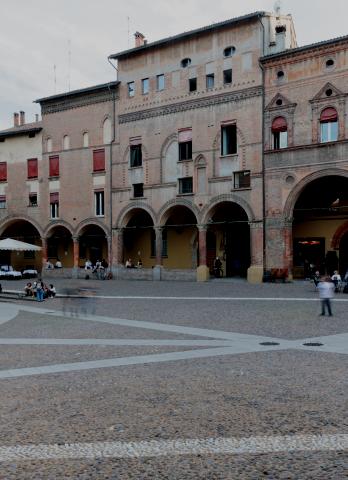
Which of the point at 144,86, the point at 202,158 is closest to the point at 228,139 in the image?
the point at 202,158

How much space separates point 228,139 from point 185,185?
419cm

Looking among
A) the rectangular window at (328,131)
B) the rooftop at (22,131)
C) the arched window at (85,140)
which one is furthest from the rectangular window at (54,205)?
the rectangular window at (328,131)

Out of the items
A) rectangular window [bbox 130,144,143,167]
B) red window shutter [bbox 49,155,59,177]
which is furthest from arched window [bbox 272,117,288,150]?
red window shutter [bbox 49,155,59,177]

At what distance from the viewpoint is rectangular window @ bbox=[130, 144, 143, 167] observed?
37812mm

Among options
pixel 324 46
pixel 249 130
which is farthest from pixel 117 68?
pixel 324 46

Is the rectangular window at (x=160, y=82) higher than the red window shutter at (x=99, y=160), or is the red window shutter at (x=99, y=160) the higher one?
Answer: the rectangular window at (x=160, y=82)

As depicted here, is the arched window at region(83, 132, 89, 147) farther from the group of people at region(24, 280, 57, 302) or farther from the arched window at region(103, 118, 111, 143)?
the group of people at region(24, 280, 57, 302)

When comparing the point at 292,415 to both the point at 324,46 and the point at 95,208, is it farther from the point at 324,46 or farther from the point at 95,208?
the point at 95,208

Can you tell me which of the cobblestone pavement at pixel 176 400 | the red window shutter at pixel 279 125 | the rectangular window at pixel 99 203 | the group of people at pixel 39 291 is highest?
the red window shutter at pixel 279 125

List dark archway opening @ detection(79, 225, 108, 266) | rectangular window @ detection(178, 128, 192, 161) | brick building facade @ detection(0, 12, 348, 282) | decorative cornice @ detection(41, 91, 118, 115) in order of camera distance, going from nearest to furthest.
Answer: brick building facade @ detection(0, 12, 348, 282) → rectangular window @ detection(178, 128, 192, 161) → decorative cornice @ detection(41, 91, 118, 115) → dark archway opening @ detection(79, 225, 108, 266)

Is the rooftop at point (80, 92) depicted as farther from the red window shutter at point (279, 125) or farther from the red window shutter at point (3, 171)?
the red window shutter at point (279, 125)

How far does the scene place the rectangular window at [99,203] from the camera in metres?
39.8

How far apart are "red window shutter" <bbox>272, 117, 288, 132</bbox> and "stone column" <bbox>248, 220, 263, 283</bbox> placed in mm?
5420

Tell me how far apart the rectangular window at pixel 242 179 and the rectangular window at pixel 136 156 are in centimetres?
788
